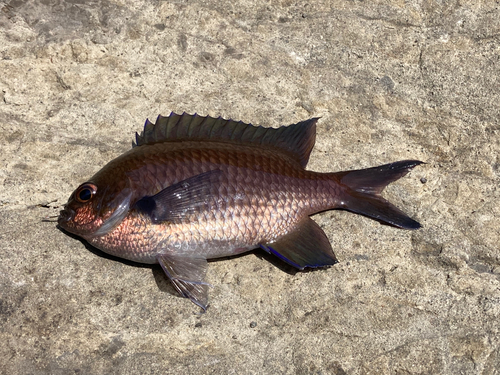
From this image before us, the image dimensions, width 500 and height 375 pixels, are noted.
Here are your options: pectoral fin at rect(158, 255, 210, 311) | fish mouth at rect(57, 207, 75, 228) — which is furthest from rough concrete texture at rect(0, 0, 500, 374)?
fish mouth at rect(57, 207, 75, 228)

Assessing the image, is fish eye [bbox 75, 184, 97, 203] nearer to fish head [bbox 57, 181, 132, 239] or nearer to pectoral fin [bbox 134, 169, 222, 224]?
fish head [bbox 57, 181, 132, 239]

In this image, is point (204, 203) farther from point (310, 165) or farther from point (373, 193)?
point (373, 193)

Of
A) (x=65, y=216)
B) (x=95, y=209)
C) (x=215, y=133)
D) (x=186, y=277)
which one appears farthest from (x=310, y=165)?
(x=65, y=216)

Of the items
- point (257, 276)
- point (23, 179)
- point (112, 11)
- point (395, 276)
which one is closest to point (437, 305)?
point (395, 276)

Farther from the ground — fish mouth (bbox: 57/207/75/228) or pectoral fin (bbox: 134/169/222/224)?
pectoral fin (bbox: 134/169/222/224)

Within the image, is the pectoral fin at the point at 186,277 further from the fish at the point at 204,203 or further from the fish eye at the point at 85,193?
the fish eye at the point at 85,193

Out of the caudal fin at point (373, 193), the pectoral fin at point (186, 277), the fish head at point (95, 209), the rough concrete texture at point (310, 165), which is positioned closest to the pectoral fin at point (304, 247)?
the rough concrete texture at point (310, 165)

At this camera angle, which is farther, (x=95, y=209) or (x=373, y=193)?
(x=373, y=193)
